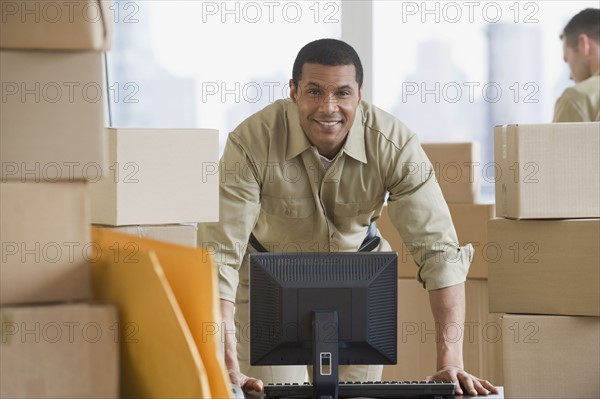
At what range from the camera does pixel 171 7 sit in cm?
424

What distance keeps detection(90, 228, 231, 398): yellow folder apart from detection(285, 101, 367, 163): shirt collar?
1536 millimetres

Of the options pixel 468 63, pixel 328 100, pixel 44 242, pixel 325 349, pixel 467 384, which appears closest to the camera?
pixel 44 242

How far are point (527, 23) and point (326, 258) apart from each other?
2713mm

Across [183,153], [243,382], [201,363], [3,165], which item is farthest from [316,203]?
[201,363]

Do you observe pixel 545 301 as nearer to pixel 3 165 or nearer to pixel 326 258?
pixel 326 258

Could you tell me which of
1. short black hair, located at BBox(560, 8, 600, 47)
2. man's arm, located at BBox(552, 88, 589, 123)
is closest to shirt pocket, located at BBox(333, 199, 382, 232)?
man's arm, located at BBox(552, 88, 589, 123)

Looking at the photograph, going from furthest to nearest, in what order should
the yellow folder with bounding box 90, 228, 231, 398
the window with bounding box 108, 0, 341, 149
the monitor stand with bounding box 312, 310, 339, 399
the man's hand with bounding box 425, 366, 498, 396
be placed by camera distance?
the window with bounding box 108, 0, 341, 149
the man's hand with bounding box 425, 366, 498, 396
the monitor stand with bounding box 312, 310, 339, 399
the yellow folder with bounding box 90, 228, 231, 398

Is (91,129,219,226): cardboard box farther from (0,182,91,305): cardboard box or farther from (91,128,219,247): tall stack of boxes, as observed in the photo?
(0,182,91,305): cardboard box

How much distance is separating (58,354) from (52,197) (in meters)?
0.17

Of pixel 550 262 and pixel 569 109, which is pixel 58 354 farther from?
pixel 569 109

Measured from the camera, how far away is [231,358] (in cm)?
207

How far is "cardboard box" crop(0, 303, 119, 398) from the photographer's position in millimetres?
879

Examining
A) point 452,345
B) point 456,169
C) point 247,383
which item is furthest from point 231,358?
point 456,169

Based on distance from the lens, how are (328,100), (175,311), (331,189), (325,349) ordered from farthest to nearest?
1. (331,189)
2. (328,100)
3. (325,349)
4. (175,311)
